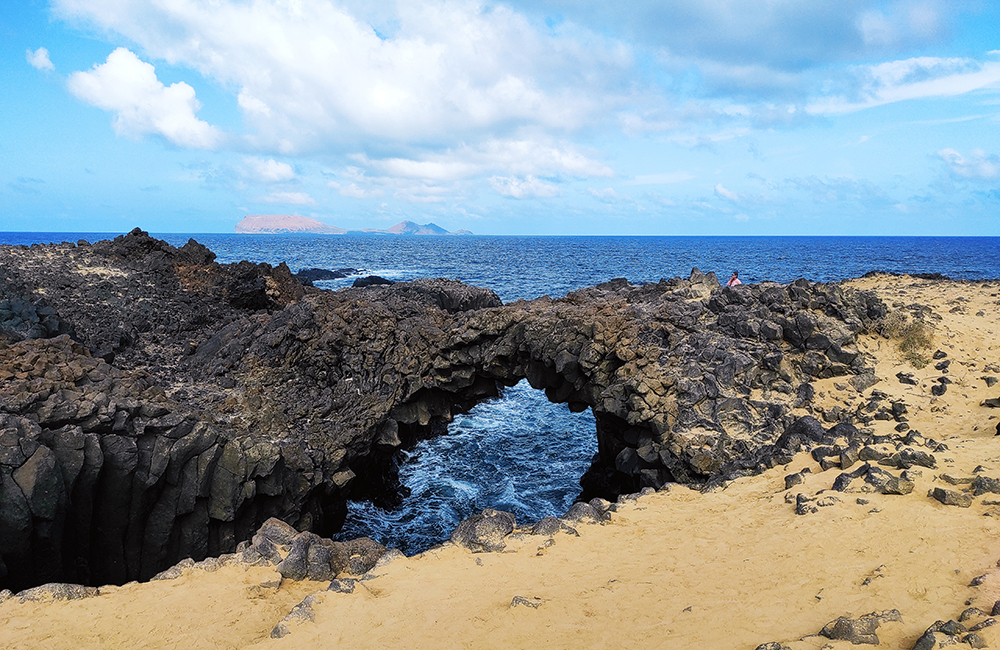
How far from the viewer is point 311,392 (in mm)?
17734

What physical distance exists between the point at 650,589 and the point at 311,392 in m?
12.1

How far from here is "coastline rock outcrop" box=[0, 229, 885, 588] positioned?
1230cm

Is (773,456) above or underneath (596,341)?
underneath

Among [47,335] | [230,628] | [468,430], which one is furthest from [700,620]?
[47,335]

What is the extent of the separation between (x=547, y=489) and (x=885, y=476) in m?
11.9

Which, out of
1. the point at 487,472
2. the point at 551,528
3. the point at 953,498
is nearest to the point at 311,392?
the point at 487,472

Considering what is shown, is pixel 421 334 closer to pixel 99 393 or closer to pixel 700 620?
pixel 99 393

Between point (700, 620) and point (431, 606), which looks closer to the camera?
point (700, 620)

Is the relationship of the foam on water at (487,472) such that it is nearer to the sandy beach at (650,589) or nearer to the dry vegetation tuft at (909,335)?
the sandy beach at (650,589)

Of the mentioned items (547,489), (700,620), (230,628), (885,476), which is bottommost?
(547,489)

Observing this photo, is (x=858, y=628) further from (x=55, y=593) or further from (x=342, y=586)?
(x=55, y=593)

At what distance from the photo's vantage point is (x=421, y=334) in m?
19.4

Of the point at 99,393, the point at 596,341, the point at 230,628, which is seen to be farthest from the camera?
the point at 596,341

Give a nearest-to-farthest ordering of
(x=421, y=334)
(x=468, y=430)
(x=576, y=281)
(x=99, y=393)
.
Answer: (x=99, y=393), (x=421, y=334), (x=468, y=430), (x=576, y=281)
